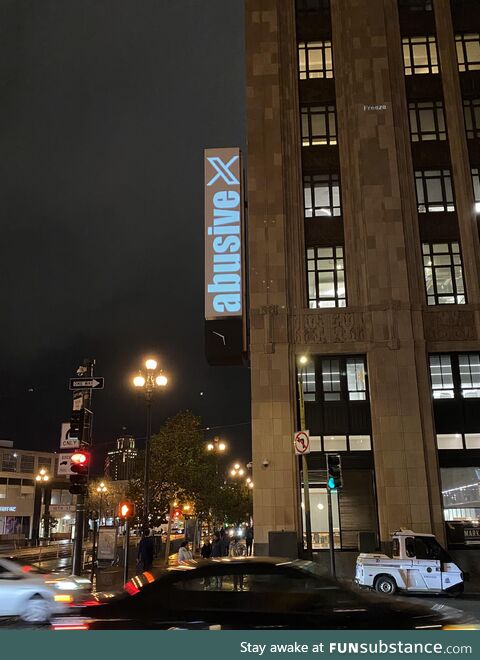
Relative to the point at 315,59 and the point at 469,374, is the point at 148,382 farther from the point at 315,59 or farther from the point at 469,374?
the point at 315,59

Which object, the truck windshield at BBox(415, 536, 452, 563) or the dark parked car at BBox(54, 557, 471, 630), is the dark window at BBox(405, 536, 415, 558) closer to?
the truck windshield at BBox(415, 536, 452, 563)

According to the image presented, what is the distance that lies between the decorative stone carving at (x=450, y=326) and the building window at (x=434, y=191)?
17.6 ft

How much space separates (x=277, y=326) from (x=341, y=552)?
1025cm

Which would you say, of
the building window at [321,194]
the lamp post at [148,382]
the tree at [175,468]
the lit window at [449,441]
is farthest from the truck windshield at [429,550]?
the tree at [175,468]

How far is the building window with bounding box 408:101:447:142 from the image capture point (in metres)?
Answer: 31.2

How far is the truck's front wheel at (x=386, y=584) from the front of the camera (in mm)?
19000

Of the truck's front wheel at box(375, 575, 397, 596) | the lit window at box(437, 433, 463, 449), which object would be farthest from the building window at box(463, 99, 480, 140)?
the truck's front wheel at box(375, 575, 397, 596)

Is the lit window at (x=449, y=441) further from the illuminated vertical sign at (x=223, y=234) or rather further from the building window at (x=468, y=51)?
the building window at (x=468, y=51)

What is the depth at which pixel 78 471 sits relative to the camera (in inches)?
677

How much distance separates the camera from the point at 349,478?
27.8 metres

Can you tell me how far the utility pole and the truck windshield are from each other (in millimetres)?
10427

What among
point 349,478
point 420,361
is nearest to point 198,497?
point 349,478

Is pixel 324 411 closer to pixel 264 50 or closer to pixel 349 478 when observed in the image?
pixel 349 478
